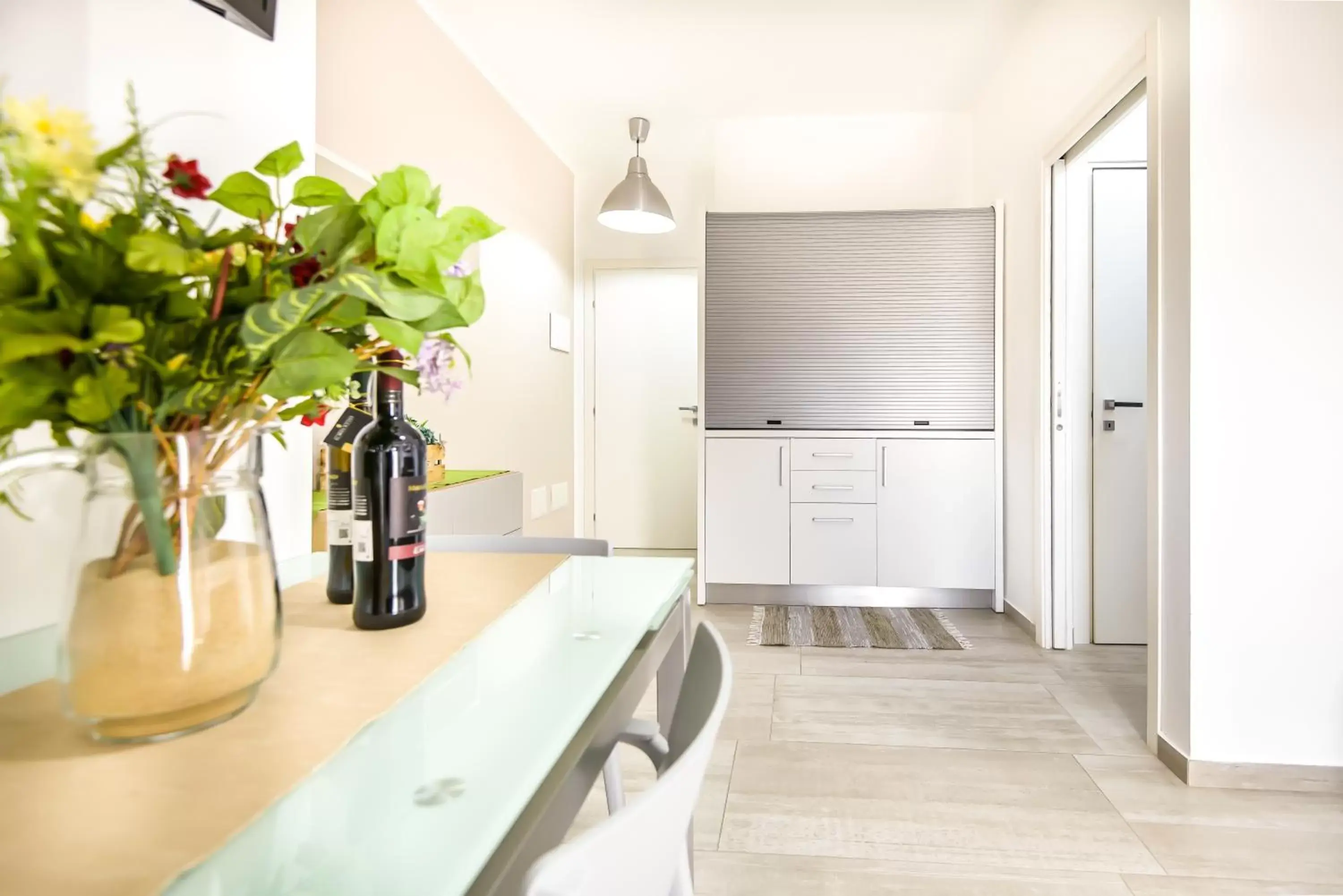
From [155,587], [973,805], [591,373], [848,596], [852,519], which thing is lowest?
[973,805]

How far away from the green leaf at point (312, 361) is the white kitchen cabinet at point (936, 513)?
359 centimetres

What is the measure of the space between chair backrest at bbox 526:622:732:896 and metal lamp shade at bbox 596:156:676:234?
3583mm

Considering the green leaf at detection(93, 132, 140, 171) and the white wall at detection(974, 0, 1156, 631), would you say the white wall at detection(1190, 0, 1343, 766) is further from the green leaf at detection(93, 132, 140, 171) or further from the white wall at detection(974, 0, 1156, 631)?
the green leaf at detection(93, 132, 140, 171)

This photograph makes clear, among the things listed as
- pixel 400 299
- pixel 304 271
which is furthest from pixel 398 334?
pixel 304 271

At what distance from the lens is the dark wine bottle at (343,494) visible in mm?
927

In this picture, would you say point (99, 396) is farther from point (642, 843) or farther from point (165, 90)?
point (165, 90)

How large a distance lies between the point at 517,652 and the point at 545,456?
387cm

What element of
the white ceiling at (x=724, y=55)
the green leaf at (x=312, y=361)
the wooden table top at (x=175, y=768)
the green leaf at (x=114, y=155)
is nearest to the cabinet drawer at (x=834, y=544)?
the white ceiling at (x=724, y=55)

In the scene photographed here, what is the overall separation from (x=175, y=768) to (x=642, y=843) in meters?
0.38

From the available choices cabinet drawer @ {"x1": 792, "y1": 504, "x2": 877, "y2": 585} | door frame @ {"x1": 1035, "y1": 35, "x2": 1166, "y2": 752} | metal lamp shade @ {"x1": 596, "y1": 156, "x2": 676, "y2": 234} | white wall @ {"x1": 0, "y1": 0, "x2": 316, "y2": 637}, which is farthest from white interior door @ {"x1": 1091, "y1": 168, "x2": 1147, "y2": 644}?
white wall @ {"x1": 0, "y1": 0, "x2": 316, "y2": 637}

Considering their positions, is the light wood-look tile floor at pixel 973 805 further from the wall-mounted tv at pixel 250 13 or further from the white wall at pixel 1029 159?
the wall-mounted tv at pixel 250 13

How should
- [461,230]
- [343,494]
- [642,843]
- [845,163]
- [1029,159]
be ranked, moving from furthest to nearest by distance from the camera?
[845,163], [1029,159], [343,494], [461,230], [642,843]

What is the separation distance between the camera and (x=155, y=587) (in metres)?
0.57

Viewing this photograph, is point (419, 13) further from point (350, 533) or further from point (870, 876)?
point (870, 876)
